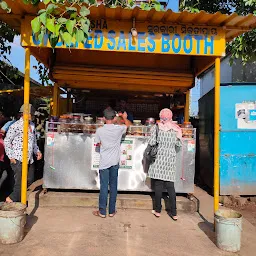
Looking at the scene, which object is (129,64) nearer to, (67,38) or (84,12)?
(84,12)

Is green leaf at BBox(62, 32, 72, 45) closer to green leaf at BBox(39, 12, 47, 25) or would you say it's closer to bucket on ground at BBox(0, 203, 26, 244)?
green leaf at BBox(39, 12, 47, 25)

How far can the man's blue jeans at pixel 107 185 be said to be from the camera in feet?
15.0

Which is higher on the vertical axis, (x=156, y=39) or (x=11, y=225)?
(x=156, y=39)

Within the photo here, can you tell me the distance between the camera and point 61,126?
517 centimetres

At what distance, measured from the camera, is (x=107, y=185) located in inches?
181

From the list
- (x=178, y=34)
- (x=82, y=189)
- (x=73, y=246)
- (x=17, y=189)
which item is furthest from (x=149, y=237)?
(x=178, y=34)

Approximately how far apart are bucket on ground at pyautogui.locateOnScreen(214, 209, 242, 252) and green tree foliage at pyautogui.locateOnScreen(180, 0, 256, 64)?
13.1 feet

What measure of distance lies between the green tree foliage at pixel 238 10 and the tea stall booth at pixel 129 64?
1.24 meters

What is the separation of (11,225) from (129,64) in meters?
3.83

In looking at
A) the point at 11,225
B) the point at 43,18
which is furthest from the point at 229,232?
the point at 43,18

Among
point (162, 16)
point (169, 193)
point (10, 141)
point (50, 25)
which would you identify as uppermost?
point (162, 16)

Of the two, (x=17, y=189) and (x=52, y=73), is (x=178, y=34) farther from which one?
(x=17, y=189)

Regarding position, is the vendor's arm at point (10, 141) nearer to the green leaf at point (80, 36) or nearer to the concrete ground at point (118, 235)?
the concrete ground at point (118, 235)

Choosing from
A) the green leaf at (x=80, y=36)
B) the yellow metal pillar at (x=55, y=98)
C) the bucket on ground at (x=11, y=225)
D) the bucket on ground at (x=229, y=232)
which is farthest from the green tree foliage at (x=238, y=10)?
the bucket on ground at (x=11, y=225)
